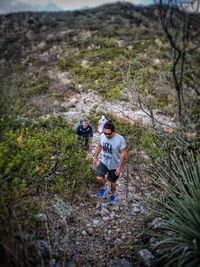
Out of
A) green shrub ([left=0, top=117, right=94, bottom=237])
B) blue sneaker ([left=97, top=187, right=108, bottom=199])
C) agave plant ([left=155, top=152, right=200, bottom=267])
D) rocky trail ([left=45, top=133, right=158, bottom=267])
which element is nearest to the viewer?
agave plant ([left=155, top=152, right=200, bottom=267])

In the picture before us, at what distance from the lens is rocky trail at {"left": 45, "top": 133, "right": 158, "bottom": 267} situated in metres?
4.35

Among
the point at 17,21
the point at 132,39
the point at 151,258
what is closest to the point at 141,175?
the point at 151,258

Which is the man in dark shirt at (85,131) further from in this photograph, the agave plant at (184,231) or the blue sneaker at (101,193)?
the agave plant at (184,231)

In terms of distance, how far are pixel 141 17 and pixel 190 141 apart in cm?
2638

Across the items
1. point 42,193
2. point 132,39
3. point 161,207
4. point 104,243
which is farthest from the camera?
point 132,39

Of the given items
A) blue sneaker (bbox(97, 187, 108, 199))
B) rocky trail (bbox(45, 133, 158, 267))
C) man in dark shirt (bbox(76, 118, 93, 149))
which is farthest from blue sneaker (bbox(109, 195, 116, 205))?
man in dark shirt (bbox(76, 118, 93, 149))

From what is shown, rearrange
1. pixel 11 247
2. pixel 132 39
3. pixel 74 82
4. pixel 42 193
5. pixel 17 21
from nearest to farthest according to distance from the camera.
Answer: pixel 11 247 < pixel 42 193 < pixel 74 82 < pixel 132 39 < pixel 17 21

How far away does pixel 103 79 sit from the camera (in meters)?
16.9

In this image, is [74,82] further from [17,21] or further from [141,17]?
[17,21]

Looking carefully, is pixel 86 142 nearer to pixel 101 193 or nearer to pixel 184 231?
pixel 101 193

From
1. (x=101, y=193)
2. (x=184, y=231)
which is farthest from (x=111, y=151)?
(x=184, y=231)

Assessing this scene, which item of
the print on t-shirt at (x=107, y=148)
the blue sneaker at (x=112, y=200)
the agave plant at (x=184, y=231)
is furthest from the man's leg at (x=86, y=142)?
the agave plant at (x=184, y=231)

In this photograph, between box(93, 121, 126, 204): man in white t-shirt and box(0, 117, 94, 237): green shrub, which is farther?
box(93, 121, 126, 204): man in white t-shirt

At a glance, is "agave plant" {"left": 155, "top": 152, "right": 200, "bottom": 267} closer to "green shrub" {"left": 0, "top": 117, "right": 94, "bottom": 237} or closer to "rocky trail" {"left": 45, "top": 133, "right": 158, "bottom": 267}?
"rocky trail" {"left": 45, "top": 133, "right": 158, "bottom": 267}
